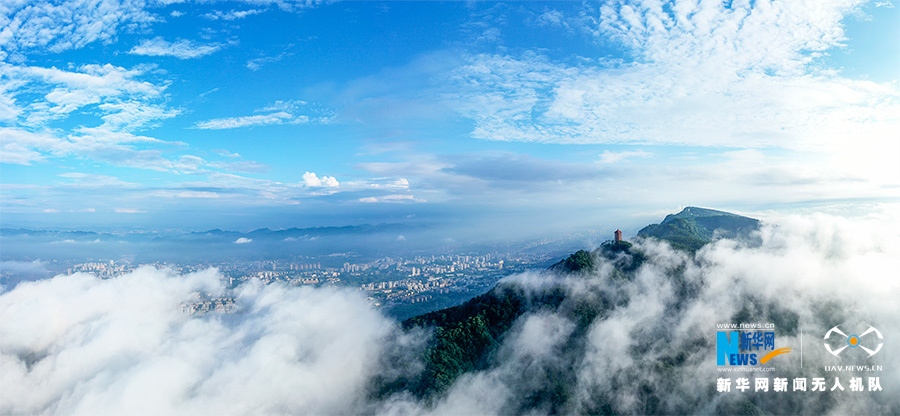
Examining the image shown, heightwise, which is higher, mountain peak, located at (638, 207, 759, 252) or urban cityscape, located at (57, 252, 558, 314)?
mountain peak, located at (638, 207, 759, 252)

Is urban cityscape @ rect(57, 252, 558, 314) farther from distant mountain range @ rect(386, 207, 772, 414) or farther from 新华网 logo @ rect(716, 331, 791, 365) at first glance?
新华网 logo @ rect(716, 331, 791, 365)

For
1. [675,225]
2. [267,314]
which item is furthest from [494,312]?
[675,225]

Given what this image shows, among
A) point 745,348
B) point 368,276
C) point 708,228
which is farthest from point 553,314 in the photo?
point 368,276

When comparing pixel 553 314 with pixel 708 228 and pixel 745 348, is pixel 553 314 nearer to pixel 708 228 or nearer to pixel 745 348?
pixel 745 348

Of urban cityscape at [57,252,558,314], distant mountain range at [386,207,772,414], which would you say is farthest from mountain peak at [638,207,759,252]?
urban cityscape at [57,252,558,314]

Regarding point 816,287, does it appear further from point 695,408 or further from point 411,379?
point 411,379

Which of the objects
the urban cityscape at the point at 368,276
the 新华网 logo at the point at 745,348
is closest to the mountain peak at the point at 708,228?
the 新华网 logo at the point at 745,348

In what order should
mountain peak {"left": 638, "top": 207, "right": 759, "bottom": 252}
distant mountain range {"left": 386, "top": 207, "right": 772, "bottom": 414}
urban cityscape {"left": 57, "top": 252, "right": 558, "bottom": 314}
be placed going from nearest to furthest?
distant mountain range {"left": 386, "top": 207, "right": 772, "bottom": 414} → mountain peak {"left": 638, "top": 207, "right": 759, "bottom": 252} → urban cityscape {"left": 57, "top": 252, "right": 558, "bottom": 314}

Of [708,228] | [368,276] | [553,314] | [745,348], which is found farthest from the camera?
[368,276]

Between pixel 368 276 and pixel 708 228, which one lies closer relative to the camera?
pixel 708 228

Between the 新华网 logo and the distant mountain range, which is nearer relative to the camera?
the 新华网 logo

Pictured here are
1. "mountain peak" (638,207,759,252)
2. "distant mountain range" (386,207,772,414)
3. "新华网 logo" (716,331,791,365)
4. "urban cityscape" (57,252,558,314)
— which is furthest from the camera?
"urban cityscape" (57,252,558,314)
